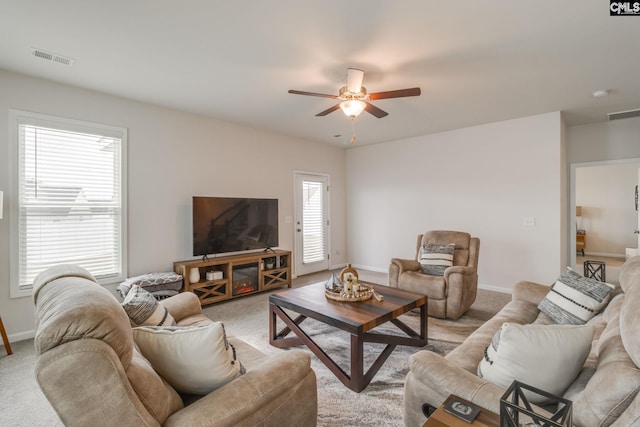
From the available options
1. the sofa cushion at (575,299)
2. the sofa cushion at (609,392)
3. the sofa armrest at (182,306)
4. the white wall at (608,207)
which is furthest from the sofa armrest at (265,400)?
the white wall at (608,207)

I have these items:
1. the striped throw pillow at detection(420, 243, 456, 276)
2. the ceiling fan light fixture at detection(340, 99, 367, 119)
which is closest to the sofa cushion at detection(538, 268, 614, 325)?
the striped throw pillow at detection(420, 243, 456, 276)

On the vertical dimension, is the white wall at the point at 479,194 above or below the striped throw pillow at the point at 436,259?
above

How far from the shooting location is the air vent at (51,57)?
2.58 m

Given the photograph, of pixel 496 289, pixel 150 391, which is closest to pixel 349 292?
pixel 150 391

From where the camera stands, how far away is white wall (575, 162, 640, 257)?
275 inches

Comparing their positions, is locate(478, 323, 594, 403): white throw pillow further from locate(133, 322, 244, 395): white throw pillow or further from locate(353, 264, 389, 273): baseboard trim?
locate(353, 264, 389, 273): baseboard trim

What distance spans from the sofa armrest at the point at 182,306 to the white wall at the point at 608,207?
324 inches

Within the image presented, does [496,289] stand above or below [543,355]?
below

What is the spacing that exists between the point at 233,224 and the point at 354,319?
8.97 feet

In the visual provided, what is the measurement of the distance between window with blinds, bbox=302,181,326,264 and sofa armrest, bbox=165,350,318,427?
441cm

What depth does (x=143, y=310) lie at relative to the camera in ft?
5.17

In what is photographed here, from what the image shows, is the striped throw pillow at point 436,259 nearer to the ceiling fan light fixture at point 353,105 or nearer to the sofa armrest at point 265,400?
the ceiling fan light fixture at point 353,105

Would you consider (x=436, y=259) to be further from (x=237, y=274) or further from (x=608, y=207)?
(x=608, y=207)

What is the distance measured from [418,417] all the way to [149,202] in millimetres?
3776
